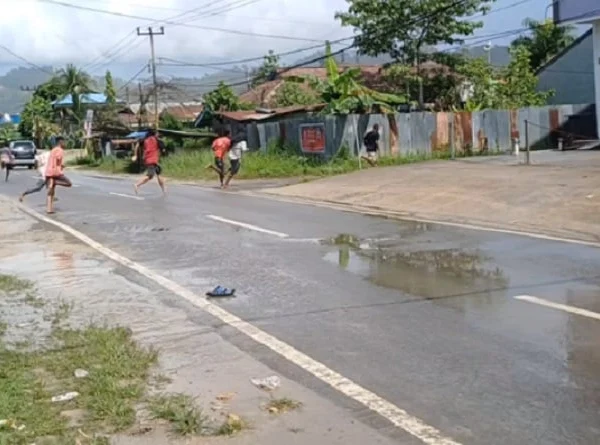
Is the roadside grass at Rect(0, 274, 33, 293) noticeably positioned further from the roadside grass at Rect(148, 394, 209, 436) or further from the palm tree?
the palm tree

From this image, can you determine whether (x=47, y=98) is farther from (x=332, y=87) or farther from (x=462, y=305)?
(x=462, y=305)

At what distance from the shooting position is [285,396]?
229 inches

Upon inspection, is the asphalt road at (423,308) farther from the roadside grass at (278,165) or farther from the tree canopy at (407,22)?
the tree canopy at (407,22)

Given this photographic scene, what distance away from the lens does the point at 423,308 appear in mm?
8305

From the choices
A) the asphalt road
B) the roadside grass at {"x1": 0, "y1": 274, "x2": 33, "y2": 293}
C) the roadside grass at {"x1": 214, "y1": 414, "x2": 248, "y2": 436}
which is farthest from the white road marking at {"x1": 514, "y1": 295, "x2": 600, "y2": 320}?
the roadside grass at {"x1": 0, "y1": 274, "x2": 33, "y2": 293}

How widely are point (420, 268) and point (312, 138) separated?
877 inches

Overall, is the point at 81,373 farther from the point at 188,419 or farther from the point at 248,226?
the point at 248,226

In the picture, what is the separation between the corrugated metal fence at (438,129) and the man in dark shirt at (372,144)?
85 cm

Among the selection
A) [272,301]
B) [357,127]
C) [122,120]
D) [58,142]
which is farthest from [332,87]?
[122,120]

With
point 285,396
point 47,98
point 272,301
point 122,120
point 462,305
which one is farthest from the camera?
point 47,98

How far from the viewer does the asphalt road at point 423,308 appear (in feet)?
17.9

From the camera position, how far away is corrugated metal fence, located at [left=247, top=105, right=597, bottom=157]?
3141cm

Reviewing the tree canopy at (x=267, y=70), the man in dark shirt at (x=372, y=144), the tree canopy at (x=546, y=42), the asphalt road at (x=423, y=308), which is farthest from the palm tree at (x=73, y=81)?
the asphalt road at (x=423, y=308)

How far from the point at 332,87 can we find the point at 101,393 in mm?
27029
